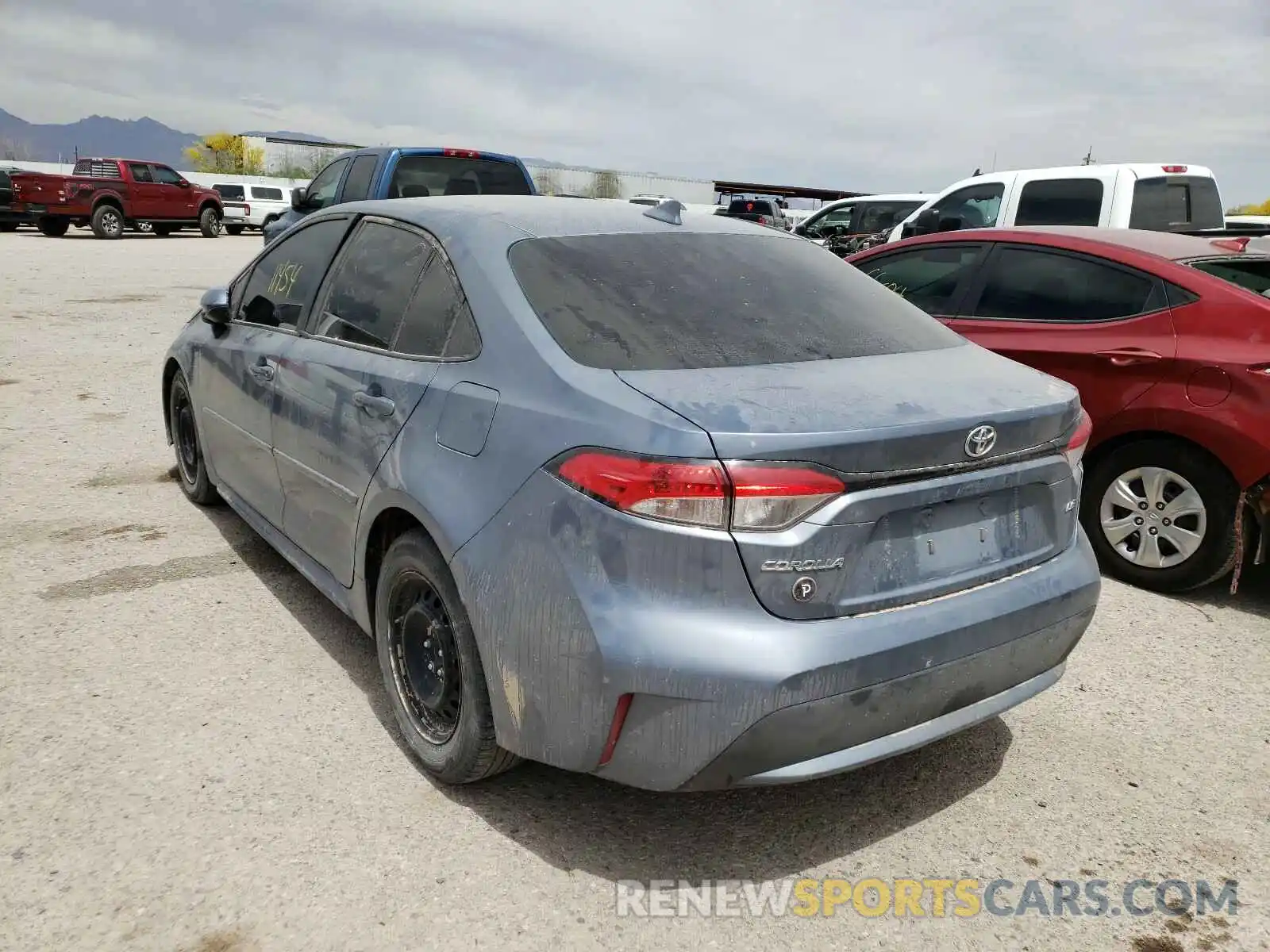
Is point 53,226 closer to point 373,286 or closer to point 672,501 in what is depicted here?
point 373,286

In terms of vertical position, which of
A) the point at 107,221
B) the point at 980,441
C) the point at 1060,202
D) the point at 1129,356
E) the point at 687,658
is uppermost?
the point at 1060,202

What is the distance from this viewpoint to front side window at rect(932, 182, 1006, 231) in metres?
9.61

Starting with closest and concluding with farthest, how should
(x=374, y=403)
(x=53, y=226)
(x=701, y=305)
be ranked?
(x=701, y=305) → (x=374, y=403) → (x=53, y=226)

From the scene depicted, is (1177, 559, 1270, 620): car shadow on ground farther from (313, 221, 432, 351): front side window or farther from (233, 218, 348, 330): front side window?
(233, 218, 348, 330): front side window

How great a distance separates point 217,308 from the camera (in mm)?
4371

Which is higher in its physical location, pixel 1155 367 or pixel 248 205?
pixel 248 205

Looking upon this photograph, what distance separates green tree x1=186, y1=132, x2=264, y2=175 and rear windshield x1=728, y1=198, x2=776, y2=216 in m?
37.8

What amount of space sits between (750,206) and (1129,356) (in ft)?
78.1

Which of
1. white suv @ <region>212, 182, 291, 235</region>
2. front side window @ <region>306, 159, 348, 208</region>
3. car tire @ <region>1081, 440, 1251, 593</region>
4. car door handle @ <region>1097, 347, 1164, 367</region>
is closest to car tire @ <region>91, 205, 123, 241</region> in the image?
white suv @ <region>212, 182, 291, 235</region>

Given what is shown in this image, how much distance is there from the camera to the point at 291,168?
69.4 meters

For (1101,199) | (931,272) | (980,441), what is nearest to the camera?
(980,441)

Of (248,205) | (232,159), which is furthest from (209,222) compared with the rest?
(232,159)

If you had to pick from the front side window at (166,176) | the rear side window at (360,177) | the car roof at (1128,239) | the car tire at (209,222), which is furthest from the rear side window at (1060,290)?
the car tire at (209,222)

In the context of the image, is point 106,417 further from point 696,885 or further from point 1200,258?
point 1200,258
